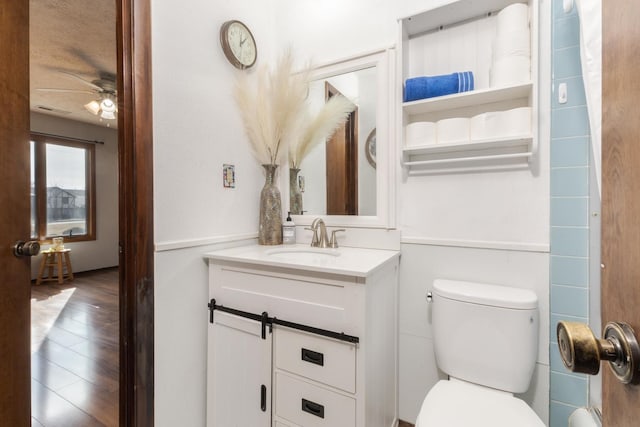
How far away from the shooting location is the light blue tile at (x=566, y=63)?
3.68 feet

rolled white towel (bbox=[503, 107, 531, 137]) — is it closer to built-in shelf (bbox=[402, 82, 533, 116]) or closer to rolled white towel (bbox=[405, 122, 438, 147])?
built-in shelf (bbox=[402, 82, 533, 116])

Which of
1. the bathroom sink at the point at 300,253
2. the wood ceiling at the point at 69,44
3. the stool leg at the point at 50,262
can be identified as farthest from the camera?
the stool leg at the point at 50,262

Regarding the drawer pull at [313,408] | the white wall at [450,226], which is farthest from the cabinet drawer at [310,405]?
the white wall at [450,226]

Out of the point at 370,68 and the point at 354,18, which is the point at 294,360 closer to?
the point at 370,68

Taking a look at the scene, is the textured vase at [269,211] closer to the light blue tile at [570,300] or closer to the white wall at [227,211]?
the white wall at [227,211]

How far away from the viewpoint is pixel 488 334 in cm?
112

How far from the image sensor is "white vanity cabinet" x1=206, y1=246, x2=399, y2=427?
1.03 meters

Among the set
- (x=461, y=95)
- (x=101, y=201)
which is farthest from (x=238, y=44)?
(x=101, y=201)

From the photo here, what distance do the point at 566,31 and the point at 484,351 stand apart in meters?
1.32

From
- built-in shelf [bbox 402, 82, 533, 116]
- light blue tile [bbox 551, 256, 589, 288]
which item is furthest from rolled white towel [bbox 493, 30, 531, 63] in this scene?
light blue tile [bbox 551, 256, 589, 288]

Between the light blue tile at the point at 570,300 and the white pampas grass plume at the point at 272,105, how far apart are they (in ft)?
4.76

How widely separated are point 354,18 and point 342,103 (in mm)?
499

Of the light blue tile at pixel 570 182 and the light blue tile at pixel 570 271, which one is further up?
the light blue tile at pixel 570 182

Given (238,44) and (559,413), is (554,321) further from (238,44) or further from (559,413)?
(238,44)
